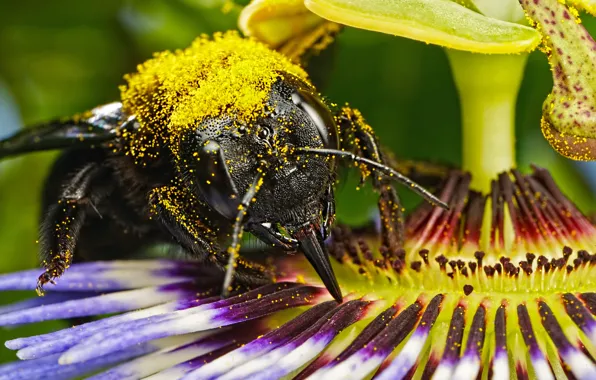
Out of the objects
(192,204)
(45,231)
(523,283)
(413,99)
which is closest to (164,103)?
(192,204)

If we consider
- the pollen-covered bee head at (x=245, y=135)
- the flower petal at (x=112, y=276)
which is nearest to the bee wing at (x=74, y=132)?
the pollen-covered bee head at (x=245, y=135)

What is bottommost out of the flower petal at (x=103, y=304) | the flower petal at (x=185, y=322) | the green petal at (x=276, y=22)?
the flower petal at (x=185, y=322)

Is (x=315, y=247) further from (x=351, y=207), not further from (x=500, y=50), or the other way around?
(x=351, y=207)

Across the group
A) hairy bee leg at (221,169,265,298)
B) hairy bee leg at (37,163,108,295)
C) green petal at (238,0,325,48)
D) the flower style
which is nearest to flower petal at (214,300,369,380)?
the flower style

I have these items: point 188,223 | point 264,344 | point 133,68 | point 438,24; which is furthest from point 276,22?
point 133,68

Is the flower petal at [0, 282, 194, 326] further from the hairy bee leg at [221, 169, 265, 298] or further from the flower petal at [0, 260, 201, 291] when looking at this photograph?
the hairy bee leg at [221, 169, 265, 298]

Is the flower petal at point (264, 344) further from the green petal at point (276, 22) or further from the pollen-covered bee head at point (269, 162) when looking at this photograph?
the green petal at point (276, 22)

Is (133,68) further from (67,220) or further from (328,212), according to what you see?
(328,212)
